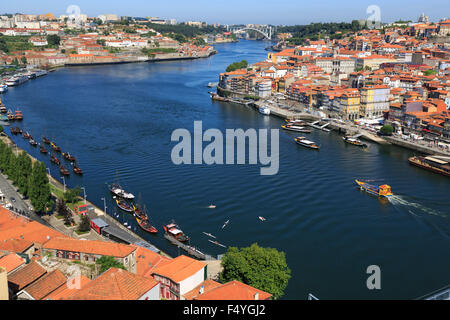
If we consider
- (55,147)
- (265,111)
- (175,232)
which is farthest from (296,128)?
(175,232)

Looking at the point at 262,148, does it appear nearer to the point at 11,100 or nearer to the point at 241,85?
the point at 241,85

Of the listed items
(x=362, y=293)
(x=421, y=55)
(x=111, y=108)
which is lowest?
(x=362, y=293)

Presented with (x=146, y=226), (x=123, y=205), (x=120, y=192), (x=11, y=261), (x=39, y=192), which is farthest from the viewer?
(x=120, y=192)

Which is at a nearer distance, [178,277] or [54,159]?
[178,277]

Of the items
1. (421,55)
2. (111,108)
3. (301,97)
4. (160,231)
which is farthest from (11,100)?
(421,55)

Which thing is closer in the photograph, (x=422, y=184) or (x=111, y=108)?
(x=422, y=184)

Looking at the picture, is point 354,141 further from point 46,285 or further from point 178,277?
point 46,285
